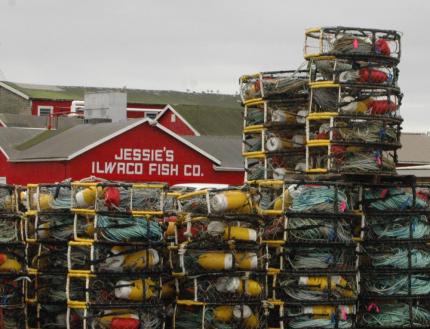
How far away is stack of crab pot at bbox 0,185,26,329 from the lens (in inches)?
579

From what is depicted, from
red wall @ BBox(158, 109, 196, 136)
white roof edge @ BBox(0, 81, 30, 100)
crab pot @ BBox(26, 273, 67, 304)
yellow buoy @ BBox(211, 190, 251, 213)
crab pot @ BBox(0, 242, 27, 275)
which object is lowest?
crab pot @ BBox(26, 273, 67, 304)

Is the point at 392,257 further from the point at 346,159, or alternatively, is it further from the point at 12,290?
the point at 12,290

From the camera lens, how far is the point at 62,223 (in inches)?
598

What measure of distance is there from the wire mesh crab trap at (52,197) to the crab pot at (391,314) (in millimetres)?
4270

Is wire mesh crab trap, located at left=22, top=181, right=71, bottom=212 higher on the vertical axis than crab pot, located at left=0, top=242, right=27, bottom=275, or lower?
higher

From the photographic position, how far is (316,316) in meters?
14.6

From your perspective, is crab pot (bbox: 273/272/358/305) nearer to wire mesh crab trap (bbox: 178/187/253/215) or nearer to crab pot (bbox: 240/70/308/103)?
wire mesh crab trap (bbox: 178/187/253/215)

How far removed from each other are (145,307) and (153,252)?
0.71 meters

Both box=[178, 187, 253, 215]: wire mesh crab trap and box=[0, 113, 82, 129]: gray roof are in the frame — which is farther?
box=[0, 113, 82, 129]: gray roof

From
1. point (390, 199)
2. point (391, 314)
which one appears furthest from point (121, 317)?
point (390, 199)

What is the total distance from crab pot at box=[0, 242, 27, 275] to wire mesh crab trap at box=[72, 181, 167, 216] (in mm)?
1051

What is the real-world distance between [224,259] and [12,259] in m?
2.90

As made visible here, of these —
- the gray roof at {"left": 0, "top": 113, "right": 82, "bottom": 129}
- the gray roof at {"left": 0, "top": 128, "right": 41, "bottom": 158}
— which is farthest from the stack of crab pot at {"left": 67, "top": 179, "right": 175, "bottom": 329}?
the gray roof at {"left": 0, "top": 113, "right": 82, "bottom": 129}

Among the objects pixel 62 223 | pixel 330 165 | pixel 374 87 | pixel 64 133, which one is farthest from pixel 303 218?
pixel 64 133
